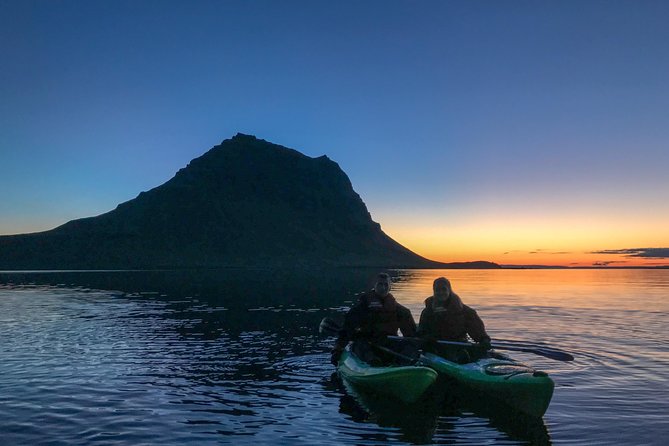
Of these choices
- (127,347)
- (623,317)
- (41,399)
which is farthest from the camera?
(623,317)

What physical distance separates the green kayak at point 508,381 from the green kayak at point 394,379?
102cm

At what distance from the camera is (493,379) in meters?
13.2

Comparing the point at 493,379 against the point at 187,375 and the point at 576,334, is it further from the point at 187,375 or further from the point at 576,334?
the point at 576,334

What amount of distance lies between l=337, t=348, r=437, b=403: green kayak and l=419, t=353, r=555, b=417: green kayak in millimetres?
1020

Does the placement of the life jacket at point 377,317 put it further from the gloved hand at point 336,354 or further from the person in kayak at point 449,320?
the gloved hand at point 336,354

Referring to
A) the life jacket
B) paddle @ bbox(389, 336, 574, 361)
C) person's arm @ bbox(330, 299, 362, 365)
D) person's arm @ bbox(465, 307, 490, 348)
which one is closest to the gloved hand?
person's arm @ bbox(330, 299, 362, 365)

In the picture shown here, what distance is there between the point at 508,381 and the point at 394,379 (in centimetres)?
273

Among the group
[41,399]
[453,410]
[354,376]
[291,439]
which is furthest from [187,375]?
[453,410]

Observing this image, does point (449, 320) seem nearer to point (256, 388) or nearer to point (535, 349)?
point (535, 349)

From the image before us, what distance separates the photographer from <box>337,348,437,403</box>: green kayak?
13.5 metres

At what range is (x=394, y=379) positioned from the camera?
13.9 meters

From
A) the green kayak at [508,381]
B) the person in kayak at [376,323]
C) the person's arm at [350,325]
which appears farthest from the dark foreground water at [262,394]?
the person in kayak at [376,323]

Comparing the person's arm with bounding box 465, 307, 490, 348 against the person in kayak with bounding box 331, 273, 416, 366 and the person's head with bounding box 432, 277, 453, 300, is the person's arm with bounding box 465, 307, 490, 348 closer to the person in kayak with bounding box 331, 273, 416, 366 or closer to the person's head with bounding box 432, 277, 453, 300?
the person's head with bounding box 432, 277, 453, 300

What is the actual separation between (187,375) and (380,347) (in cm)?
627
